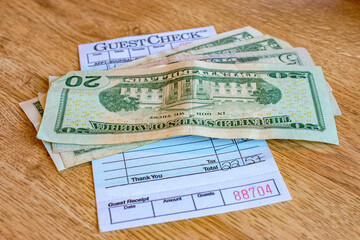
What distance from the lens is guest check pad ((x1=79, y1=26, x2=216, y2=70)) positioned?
73 cm

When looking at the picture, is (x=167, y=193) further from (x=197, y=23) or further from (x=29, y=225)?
(x=197, y=23)

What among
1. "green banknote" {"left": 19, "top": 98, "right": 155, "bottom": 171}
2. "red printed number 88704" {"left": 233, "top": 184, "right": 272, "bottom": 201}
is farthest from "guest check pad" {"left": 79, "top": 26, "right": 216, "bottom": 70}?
"red printed number 88704" {"left": 233, "top": 184, "right": 272, "bottom": 201}

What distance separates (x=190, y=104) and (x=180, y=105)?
17mm

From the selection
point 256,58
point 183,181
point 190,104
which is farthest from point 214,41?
point 183,181

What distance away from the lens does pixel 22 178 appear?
53 centimetres

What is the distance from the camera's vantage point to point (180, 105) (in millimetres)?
604

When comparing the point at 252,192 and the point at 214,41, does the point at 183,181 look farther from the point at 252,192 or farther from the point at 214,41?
the point at 214,41

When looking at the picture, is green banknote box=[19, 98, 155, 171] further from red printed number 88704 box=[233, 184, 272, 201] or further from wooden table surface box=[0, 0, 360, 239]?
red printed number 88704 box=[233, 184, 272, 201]

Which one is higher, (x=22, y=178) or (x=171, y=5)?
(x=171, y=5)

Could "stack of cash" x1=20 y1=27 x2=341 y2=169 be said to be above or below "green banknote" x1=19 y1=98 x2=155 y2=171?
above

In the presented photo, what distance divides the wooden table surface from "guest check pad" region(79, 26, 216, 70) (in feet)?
0.06

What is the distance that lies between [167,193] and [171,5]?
489 millimetres

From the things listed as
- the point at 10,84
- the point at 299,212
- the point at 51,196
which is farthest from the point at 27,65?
the point at 299,212

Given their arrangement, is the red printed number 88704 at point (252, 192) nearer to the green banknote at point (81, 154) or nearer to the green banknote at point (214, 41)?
the green banknote at point (81, 154)
